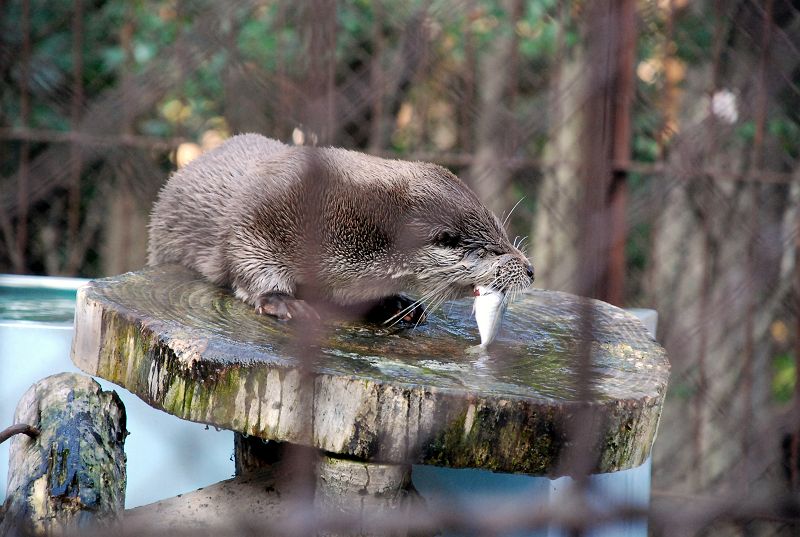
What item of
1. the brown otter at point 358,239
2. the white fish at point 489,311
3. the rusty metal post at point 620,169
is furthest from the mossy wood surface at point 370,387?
the rusty metal post at point 620,169

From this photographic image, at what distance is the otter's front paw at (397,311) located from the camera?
243cm

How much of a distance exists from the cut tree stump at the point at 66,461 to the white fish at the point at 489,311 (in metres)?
0.77

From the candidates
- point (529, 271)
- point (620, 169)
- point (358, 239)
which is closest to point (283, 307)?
point (358, 239)

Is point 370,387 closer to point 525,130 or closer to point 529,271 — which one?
point 529,271

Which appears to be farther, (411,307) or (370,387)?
(411,307)

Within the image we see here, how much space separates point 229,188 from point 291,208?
9.4 inches

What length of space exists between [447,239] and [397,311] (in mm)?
234

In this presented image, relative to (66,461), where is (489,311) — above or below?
above

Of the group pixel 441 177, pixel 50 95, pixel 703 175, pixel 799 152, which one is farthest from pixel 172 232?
pixel 799 152

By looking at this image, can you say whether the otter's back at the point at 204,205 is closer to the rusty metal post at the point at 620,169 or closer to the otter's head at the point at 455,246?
the otter's head at the point at 455,246

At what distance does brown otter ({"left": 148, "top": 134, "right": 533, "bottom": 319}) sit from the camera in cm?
235

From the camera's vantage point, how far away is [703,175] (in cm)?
398

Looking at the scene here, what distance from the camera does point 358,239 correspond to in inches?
93.4

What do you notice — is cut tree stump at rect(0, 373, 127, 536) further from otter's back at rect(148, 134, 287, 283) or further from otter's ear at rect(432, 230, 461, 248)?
otter's ear at rect(432, 230, 461, 248)
